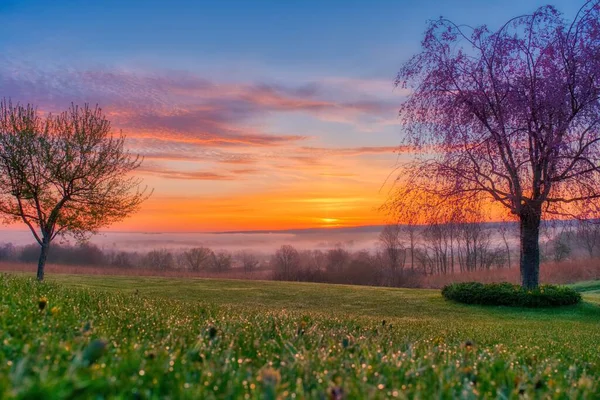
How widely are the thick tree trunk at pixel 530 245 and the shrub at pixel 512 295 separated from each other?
1.99 ft

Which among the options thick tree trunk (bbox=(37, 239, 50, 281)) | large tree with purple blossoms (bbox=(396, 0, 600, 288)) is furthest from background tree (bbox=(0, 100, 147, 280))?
large tree with purple blossoms (bbox=(396, 0, 600, 288))

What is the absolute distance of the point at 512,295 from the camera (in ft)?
67.2

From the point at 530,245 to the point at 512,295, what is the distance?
270 cm

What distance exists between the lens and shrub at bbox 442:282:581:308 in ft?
66.6

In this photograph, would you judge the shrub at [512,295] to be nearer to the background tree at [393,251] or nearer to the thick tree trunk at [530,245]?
the thick tree trunk at [530,245]

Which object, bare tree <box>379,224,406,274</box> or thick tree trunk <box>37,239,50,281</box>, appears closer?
thick tree trunk <box>37,239,50,281</box>

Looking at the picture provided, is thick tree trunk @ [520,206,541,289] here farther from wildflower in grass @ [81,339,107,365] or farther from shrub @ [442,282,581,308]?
wildflower in grass @ [81,339,107,365]

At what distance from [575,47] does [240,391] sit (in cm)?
2382

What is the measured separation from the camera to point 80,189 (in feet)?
78.4

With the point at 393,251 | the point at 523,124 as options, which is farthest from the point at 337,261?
the point at 523,124

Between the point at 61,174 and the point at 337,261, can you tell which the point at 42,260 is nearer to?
the point at 61,174

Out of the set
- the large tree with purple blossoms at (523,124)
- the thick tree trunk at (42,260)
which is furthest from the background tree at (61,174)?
the large tree with purple blossoms at (523,124)

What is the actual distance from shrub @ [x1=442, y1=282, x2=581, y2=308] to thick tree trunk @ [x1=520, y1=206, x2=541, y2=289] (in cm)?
61

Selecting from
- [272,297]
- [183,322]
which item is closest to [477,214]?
[272,297]
